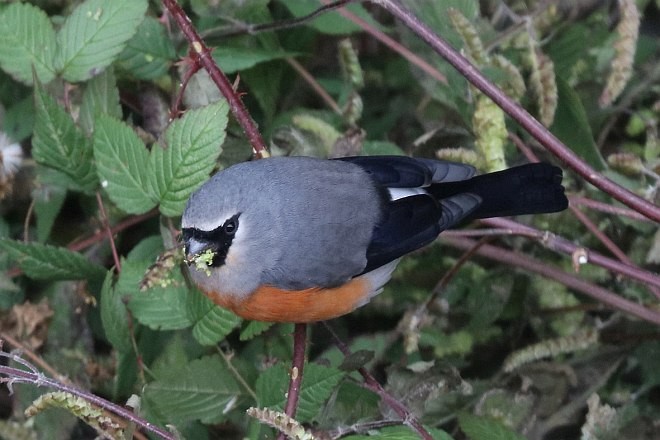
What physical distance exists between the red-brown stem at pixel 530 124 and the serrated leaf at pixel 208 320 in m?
0.83

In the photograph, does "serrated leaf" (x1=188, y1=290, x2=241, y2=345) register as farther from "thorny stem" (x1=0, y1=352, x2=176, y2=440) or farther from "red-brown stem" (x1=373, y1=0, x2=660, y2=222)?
"red-brown stem" (x1=373, y1=0, x2=660, y2=222)

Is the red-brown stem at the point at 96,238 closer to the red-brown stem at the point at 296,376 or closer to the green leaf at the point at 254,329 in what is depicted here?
the green leaf at the point at 254,329

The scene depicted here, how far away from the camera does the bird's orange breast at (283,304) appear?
6.16 feet

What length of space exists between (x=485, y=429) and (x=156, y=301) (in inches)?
35.0

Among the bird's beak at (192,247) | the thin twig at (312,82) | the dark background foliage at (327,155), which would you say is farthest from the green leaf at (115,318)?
the thin twig at (312,82)

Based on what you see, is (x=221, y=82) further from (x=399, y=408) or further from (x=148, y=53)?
(x=399, y=408)

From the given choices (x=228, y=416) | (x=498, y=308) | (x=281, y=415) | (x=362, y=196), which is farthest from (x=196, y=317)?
(x=498, y=308)

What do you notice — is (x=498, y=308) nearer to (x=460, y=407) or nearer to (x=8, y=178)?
(x=460, y=407)

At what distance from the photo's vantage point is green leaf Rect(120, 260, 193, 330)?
2055 millimetres

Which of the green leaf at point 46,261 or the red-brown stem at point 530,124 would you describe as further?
the green leaf at point 46,261

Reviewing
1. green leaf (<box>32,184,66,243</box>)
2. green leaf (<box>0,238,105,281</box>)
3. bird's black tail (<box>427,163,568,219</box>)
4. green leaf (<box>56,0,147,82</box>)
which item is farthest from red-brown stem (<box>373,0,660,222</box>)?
green leaf (<box>32,184,66,243</box>)

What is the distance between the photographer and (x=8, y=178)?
248 cm

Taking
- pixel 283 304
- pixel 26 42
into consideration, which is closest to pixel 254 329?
pixel 283 304

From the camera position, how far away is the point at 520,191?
80.8 inches
